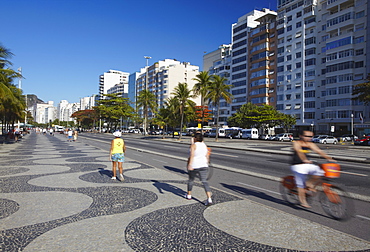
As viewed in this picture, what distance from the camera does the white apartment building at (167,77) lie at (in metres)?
123

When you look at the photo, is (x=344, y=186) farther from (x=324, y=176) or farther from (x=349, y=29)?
(x=349, y=29)

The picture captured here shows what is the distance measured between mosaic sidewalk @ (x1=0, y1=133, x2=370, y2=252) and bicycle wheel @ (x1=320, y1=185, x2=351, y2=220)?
28.0 inches

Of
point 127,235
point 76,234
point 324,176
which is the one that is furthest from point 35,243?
point 324,176

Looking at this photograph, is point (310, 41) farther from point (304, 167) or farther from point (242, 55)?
point (304, 167)

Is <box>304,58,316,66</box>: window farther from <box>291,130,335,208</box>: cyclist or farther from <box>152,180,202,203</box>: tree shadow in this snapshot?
<box>291,130,335,208</box>: cyclist

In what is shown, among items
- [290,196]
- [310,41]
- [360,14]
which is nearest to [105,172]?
[290,196]

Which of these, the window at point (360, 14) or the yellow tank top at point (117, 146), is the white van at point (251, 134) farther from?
the yellow tank top at point (117, 146)

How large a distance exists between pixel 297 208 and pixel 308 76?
224 feet

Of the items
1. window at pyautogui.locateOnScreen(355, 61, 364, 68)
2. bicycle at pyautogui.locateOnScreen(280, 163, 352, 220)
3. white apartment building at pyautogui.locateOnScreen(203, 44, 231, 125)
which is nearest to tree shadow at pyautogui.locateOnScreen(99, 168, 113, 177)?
bicycle at pyautogui.locateOnScreen(280, 163, 352, 220)

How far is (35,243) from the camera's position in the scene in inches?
168

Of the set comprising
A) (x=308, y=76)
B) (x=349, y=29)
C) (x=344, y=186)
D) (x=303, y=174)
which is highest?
(x=349, y=29)

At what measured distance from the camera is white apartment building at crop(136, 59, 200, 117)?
12338 centimetres

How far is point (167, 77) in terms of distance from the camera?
123 metres

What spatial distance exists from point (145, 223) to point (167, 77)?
394ft
